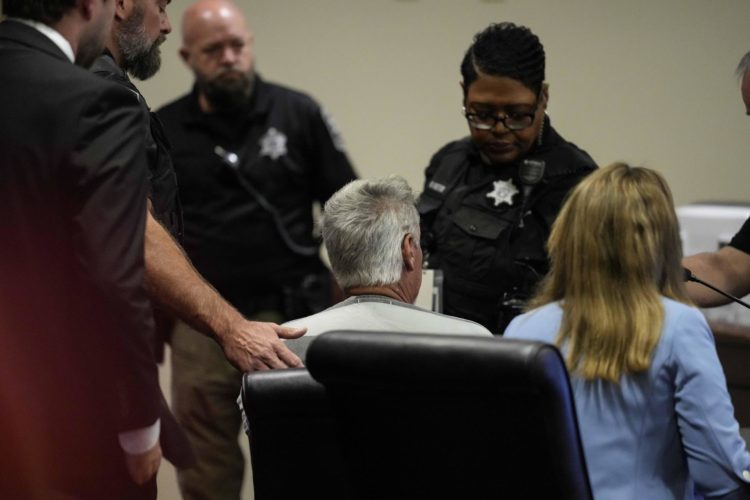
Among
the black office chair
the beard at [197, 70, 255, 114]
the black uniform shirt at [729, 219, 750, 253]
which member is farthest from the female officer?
the beard at [197, 70, 255, 114]

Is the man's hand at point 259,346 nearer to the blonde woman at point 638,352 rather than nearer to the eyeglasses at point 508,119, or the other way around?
the blonde woman at point 638,352

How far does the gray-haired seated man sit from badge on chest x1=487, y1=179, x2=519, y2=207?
22.7 inches

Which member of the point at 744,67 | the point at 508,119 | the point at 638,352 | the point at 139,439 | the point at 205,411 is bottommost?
the point at 205,411

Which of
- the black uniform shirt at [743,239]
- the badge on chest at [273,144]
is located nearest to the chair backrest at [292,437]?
the black uniform shirt at [743,239]

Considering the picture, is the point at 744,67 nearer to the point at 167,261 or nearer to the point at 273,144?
the point at 167,261

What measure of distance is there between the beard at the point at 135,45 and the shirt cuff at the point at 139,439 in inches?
31.1

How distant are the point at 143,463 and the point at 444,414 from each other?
65 centimetres

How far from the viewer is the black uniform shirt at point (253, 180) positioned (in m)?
3.85

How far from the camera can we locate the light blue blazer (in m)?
1.86

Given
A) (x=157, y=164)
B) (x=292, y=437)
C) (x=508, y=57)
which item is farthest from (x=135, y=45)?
(x=292, y=437)

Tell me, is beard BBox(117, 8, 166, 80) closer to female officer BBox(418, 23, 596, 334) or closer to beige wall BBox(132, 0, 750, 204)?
female officer BBox(418, 23, 596, 334)

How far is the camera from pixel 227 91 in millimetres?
3949

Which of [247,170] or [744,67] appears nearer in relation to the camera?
[744,67]

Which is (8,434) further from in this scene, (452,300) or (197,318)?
(452,300)
